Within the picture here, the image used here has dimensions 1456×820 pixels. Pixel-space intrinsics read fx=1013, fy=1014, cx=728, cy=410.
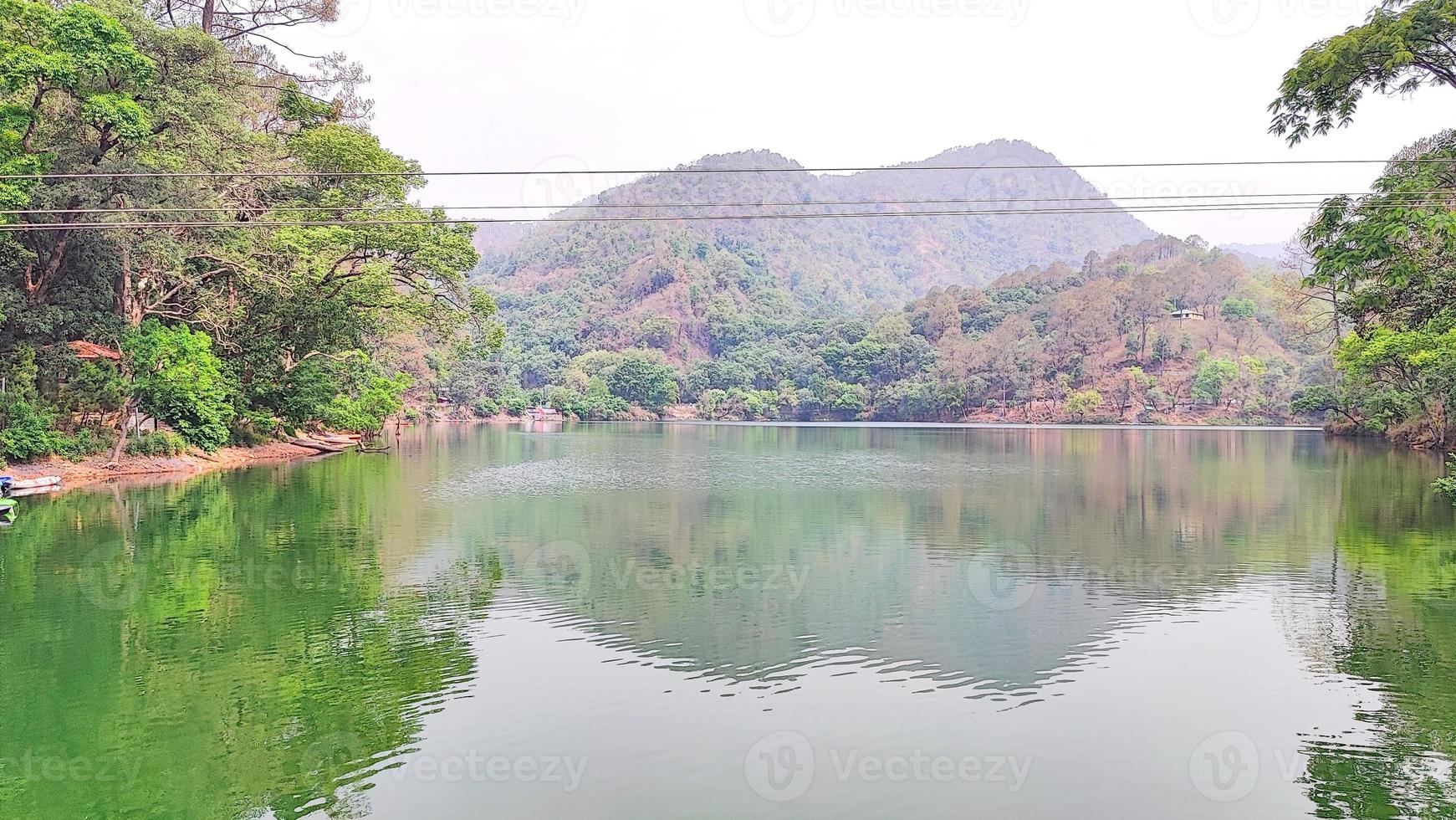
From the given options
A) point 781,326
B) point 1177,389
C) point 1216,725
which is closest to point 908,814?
point 1216,725

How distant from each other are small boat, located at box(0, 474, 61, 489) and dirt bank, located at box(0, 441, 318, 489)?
1.12 ft

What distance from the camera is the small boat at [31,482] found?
18641 millimetres

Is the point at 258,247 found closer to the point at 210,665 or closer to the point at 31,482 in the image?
the point at 31,482

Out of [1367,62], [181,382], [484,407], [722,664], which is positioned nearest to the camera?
→ [722,664]

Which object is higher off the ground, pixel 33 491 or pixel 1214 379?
pixel 1214 379

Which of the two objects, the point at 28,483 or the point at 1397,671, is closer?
the point at 1397,671

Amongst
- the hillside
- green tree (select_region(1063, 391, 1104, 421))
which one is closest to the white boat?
green tree (select_region(1063, 391, 1104, 421))

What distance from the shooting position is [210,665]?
28.1ft

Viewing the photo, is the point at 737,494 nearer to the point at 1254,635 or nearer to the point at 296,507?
the point at 296,507

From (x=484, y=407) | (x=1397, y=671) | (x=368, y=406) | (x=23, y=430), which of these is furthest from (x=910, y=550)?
(x=484, y=407)

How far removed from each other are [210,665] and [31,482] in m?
14.6

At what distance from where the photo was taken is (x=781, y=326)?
4680 inches

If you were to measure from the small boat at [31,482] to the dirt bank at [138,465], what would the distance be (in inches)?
13.4

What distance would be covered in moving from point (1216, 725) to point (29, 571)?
1300cm
